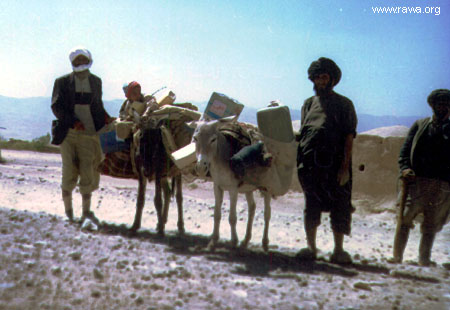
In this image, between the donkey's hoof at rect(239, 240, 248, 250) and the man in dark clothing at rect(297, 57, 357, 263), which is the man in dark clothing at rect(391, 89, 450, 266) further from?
the donkey's hoof at rect(239, 240, 248, 250)

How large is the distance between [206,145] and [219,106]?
28.2 inches

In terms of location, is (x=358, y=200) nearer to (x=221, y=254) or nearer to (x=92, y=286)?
(x=221, y=254)

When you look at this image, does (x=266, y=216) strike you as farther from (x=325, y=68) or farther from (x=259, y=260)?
(x=325, y=68)

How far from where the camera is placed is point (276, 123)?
6.57 metres

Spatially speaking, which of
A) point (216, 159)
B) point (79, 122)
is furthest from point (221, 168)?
point (79, 122)

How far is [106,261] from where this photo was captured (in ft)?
19.2

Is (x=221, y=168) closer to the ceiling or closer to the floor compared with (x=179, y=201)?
closer to the ceiling

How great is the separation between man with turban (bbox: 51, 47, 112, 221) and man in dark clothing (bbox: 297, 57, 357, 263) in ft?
12.3

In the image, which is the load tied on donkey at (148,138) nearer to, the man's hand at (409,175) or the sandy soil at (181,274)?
the sandy soil at (181,274)

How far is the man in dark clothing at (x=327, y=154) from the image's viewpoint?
6.48m

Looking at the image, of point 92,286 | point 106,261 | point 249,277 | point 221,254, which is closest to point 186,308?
point 92,286

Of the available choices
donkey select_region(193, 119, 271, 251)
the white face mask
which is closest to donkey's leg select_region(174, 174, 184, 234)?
donkey select_region(193, 119, 271, 251)

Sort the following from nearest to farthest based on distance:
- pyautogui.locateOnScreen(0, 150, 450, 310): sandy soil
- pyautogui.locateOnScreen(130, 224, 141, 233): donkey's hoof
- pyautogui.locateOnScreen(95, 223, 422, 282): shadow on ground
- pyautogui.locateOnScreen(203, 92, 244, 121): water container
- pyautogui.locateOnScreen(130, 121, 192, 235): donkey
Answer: pyautogui.locateOnScreen(0, 150, 450, 310): sandy soil → pyautogui.locateOnScreen(95, 223, 422, 282): shadow on ground → pyautogui.locateOnScreen(203, 92, 244, 121): water container → pyautogui.locateOnScreen(130, 121, 192, 235): donkey → pyautogui.locateOnScreen(130, 224, 141, 233): donkey's hoof

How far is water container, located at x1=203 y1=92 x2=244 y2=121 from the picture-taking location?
23.3 feet
